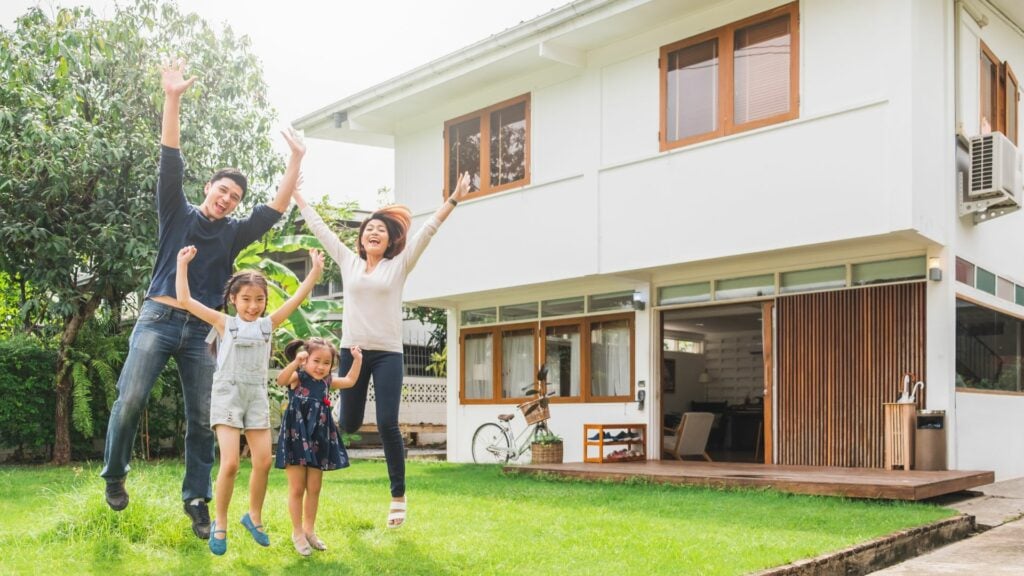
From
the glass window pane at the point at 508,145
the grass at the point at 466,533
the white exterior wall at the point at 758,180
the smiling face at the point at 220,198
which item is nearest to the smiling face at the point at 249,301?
the smiling face at the point at 220,198

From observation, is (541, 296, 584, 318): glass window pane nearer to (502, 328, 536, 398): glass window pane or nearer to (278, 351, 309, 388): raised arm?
(502, 328, 536, 398): glass window pane

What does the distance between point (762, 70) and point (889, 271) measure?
8.55 ft

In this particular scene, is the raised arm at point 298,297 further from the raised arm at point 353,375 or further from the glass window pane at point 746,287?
the glass window pane at point 746,287

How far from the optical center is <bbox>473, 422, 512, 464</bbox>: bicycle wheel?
14711 millimetres

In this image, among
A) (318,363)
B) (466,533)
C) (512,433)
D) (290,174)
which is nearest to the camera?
(318,363)

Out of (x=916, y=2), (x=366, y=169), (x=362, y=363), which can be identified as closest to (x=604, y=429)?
(x=916, y=2)

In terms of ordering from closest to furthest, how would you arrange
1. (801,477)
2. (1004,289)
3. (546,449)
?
(801,477)
(1004,289)
(546,449)

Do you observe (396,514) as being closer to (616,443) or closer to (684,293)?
(616,443)

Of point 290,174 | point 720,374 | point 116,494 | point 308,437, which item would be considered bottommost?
point 116,494

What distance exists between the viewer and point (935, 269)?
10.5 meters

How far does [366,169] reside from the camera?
2866cm

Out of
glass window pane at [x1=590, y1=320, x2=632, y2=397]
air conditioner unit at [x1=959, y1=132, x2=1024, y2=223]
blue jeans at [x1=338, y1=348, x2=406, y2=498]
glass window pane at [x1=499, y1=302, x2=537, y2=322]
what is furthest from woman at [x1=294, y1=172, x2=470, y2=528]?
glass window pane at [x1=499, y1=302, x2=537, y2=322]

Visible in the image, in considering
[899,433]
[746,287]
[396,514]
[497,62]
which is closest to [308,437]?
[396,514]

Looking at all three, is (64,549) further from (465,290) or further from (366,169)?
(366,169)
